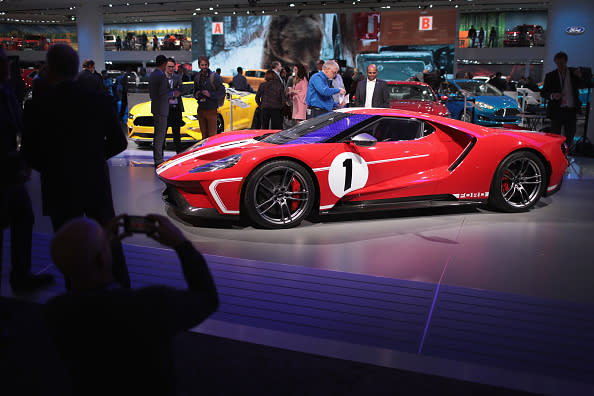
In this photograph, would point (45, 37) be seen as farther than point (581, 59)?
Yes

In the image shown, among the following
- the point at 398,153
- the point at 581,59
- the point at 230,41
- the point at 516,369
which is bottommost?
the point at 516,369

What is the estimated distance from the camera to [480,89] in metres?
14.3

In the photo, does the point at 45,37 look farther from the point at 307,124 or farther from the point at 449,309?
the point at 449,309

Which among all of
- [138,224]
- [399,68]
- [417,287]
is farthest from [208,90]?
[399,68]

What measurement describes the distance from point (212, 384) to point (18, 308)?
1524 millimetres

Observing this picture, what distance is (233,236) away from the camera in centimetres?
506

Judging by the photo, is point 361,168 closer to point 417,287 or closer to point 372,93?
point 417,287

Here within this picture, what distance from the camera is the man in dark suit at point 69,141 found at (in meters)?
2.93

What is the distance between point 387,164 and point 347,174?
0.42 metres

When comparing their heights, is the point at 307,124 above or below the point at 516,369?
above

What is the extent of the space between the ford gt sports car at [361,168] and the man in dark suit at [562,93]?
346 centimetres

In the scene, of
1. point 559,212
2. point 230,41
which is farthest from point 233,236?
point 230,41

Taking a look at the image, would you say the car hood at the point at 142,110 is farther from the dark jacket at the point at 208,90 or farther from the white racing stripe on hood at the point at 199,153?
the white racing stripe on hood at the point at 199,153

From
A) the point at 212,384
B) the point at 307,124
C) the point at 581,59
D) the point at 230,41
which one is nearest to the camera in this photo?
the point at 212,384
